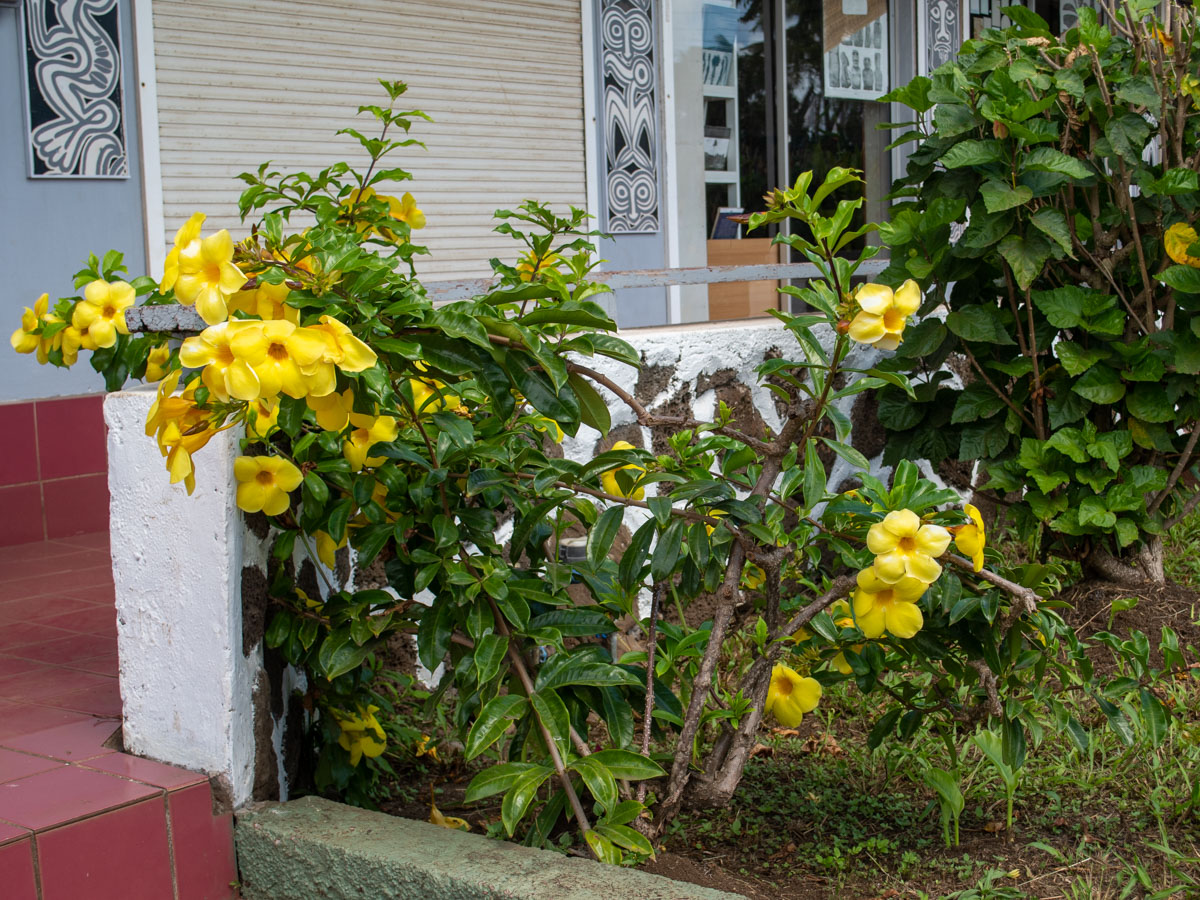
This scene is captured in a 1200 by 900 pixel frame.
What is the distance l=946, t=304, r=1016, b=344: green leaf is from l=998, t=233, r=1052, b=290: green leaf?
0.21 metres

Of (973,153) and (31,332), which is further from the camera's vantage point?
(973,153)

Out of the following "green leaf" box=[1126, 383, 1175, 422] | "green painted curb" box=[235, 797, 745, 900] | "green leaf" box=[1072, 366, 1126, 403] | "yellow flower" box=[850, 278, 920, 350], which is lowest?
"green painted curb" box=[235, 797, 745, 900]

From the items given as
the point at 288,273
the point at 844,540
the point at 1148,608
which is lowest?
the point at 1148,608

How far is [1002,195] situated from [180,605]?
228cm

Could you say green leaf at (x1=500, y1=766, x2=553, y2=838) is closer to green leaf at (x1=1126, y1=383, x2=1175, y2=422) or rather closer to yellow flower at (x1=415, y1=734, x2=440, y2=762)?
yellow flower at (x1=415, y1=734, x2=440, y2=762)

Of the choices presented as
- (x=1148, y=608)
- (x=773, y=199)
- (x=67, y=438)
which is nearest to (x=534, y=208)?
(x=773, y=199)

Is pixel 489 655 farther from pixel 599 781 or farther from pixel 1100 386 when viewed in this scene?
pixel 1100 386

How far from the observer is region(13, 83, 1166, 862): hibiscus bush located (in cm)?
190

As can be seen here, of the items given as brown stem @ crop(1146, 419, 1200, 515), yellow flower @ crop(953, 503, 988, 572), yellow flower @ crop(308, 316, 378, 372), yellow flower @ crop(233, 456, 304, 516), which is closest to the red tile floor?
yellow flower @ crop(233, 456, 304, 516)

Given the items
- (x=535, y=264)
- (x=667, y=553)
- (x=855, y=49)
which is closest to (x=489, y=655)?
(x=667, y=553)

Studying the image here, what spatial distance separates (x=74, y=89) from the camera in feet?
15.5

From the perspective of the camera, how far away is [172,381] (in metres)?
1.85

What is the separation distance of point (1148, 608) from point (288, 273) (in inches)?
117

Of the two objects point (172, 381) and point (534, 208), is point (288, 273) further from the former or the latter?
point (534, 208)
